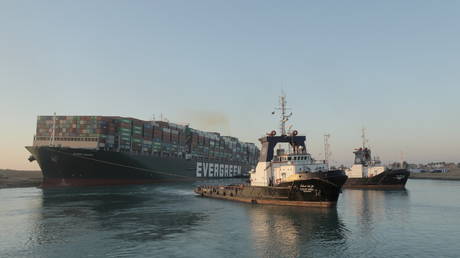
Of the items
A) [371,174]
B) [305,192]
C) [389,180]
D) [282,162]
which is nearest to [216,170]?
[371,174]

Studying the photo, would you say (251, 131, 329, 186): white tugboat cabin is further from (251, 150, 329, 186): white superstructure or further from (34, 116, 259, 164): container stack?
(34, 116, 259, 164): container stack

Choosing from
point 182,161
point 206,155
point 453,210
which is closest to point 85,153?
point 182,161

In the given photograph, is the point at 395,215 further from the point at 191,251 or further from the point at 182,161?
the point at 182,161

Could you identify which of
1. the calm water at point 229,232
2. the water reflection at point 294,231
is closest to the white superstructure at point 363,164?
the calm water at point 229,232

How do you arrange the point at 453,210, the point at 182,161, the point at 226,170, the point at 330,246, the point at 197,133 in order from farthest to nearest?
the point at 226,170, the point at 197,133, the point at 182,161, the point at 453,210, the point at 330,246

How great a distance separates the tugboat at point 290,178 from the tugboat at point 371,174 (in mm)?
46824

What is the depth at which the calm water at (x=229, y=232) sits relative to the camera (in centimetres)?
2305

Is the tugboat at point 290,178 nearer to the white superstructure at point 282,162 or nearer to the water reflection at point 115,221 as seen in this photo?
the white superstructure at point 282,162

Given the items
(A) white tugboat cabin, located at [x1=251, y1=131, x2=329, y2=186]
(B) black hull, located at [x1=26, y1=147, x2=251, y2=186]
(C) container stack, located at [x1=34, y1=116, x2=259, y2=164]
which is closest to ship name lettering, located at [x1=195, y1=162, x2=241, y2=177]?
(C) container stack, located at [x1=34, y1=116, x2=259, y2=164]

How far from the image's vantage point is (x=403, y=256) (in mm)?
21797

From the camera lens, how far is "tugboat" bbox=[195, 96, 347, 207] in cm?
3981

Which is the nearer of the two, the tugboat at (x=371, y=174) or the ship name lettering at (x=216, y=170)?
the tugboat at (x=371, y=174)

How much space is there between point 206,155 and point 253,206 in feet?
289

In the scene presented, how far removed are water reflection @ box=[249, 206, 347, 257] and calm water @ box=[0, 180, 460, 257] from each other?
7 cm
